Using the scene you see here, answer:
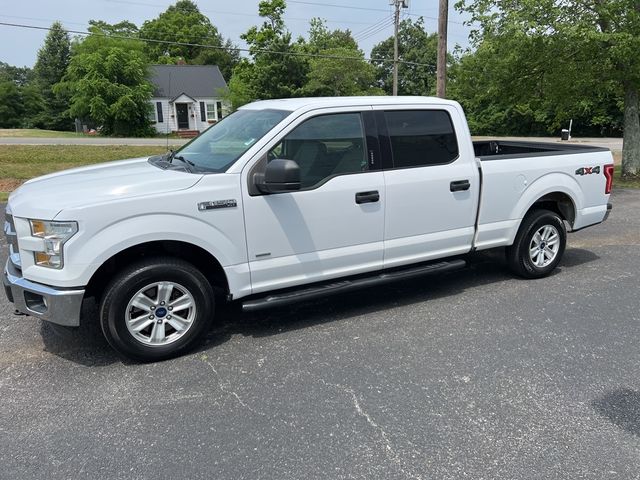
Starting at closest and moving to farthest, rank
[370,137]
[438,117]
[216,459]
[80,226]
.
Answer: [216,459], [80,226], [370,137], [438,117]

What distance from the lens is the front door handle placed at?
14.4 ft

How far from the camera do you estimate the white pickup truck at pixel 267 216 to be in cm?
358

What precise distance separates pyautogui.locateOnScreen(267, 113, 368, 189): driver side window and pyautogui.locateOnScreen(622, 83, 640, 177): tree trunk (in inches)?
459

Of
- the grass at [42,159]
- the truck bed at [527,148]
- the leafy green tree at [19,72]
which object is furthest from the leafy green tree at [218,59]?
the truck bed at [527,148]

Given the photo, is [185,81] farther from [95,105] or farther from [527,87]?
[527,87]

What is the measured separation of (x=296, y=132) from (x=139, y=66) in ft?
137

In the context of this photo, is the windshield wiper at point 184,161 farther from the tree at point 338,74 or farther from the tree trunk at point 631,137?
the tree at point 338,74

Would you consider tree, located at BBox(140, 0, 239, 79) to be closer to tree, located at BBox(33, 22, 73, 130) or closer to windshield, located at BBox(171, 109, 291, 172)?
tree, located at BBox(33, 22, 73, 130)

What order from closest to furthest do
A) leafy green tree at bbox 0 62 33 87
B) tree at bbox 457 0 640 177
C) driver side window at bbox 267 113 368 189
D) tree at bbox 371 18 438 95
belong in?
driver side window at bbox 267 113 368 189 → tree at bbox 457 0 640 177 → tree at bbox 371 18 438 95 → leafy green tree at bbox 0 62 33 87

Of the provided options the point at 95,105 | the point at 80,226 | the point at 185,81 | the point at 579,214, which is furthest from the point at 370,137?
the point at 185,81

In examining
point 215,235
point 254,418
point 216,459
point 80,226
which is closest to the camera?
point 216,459

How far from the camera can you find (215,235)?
3.89m

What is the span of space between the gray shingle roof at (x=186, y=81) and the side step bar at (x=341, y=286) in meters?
45.3

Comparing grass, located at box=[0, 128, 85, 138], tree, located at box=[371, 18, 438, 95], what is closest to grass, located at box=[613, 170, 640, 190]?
grass, located at box=[0, 128, 85, 138]
